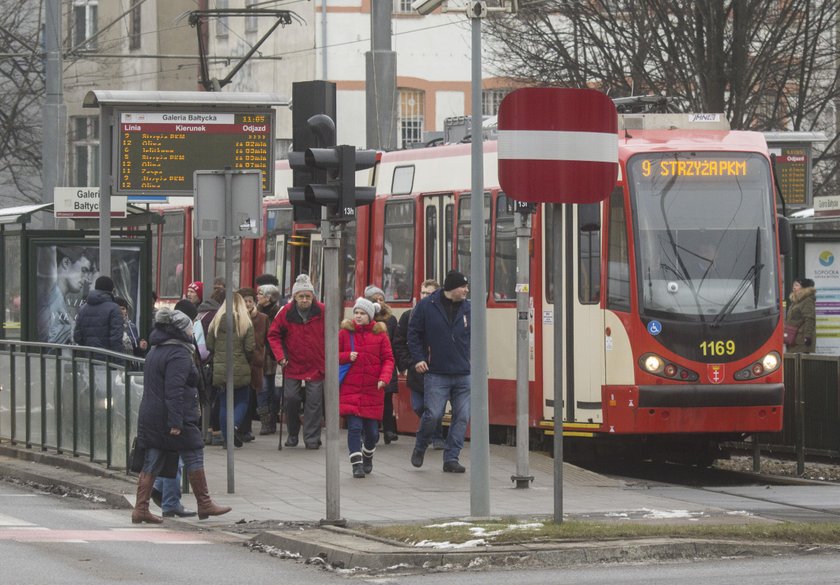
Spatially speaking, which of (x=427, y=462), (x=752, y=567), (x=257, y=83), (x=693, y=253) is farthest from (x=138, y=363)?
(x=257, y=83)

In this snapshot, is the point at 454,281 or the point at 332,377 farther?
the point at 454,281

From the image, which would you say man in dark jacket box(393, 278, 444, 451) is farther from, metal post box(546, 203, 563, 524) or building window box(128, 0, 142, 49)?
building window box(128, 0, 142, 49)

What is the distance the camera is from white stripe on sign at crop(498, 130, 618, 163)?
40.4 feet

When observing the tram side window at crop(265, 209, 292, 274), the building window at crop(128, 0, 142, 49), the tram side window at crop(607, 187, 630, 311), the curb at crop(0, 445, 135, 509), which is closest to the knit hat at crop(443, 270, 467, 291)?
the tram side window at crop(607, 187, 630, 311)

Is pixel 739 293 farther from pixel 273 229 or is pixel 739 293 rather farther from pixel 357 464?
pixel 273 229

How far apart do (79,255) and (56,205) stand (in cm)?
403

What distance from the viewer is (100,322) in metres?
19.5

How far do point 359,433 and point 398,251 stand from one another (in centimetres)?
505

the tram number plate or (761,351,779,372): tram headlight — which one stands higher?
the tram number plate

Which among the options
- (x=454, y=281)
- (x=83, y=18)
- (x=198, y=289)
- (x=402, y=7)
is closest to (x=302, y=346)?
(x=454, y=281)

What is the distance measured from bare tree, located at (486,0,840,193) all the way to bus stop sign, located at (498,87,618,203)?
17.7 metres

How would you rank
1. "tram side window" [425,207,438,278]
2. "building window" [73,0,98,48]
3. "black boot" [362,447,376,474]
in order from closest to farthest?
"black boot" [362,447,376,474] → "tram side window" [425,207,438,278] → "building window" [73,0,98,48]

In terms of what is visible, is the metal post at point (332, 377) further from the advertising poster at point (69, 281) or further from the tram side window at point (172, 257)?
the tram side window at point (172, 257)

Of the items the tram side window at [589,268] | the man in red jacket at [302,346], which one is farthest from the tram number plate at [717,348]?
the man in red jacket at [302,346]
